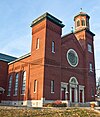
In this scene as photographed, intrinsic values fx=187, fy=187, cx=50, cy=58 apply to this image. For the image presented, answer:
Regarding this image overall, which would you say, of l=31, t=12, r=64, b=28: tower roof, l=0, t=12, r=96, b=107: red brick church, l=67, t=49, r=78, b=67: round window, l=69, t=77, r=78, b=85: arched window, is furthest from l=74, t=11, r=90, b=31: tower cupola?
l=69, t=77, r=78, b=85: arched window

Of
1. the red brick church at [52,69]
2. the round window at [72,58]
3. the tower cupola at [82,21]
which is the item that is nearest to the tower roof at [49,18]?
the red brick church at [52,69]

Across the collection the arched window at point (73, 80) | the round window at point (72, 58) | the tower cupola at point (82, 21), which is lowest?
the arched window at point (73, 80)

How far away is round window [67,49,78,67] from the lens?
109 ft

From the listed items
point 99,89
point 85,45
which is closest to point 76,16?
point 85,45

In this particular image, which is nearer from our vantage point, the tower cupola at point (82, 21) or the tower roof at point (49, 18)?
the tower roof at point (49, 18)

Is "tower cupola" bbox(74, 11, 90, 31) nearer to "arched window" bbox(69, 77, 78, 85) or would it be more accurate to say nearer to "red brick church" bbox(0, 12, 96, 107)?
"red brick church" bbox(0, 12, 96, 107)

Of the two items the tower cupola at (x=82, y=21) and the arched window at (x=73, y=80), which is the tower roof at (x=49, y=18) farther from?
the arched window at (x=73, y=80)

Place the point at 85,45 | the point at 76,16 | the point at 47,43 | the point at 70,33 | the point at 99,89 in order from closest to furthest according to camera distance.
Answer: the point at 47,43
the point at 70,33
the point at 85,45
the point at 76,16
the point at 99,89

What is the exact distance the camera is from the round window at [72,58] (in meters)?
33.2

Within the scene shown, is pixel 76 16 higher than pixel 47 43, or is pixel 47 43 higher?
pixel 76 16

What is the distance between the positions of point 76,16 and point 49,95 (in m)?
20.6

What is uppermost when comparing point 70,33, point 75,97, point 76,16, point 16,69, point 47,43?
point 76,16

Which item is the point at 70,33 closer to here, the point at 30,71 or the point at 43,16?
the point at 43,16

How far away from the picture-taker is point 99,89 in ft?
219
